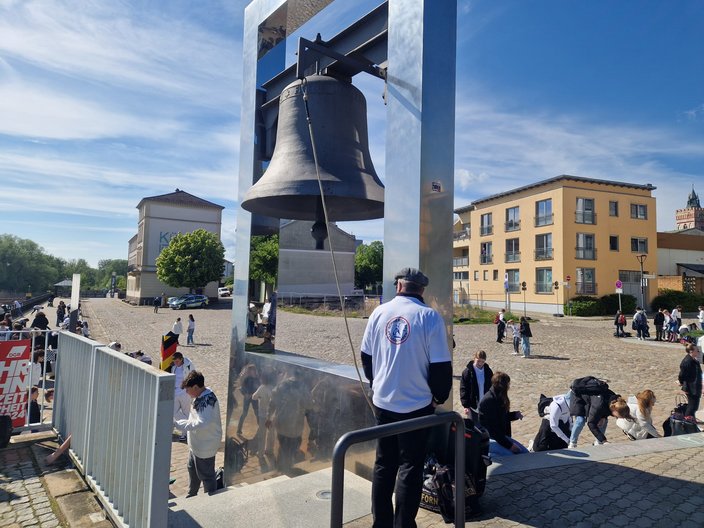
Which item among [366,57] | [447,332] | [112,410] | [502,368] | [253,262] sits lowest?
[502,368]

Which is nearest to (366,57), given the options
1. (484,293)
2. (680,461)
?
(680,461)

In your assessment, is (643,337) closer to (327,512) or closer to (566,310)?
(566,310)

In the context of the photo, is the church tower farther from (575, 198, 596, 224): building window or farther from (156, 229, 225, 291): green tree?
(156, 229, 225, 291): green tree

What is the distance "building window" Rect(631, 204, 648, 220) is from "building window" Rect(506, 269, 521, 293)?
34.3ft

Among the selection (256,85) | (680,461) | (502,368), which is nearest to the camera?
(680,461)

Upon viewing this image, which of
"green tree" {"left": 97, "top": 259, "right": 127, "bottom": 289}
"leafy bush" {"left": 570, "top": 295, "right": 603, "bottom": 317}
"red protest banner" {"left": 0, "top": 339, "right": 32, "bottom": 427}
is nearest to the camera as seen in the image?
"red protest banner" {"left": 0, "top": 339, "right": 32, "bottom": 427}

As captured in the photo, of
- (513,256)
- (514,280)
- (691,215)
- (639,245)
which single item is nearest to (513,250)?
(513,256)

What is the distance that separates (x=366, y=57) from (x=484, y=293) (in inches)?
1622

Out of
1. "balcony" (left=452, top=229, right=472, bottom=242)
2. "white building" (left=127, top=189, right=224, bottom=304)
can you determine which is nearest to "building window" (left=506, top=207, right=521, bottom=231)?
"balcony" (left=452, top=229, right=472, bottom=242)

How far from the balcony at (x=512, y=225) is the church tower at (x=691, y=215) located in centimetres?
8584

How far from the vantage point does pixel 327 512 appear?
9.93 ft

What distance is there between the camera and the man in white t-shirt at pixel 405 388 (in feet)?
8.40

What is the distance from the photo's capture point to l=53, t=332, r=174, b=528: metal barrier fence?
111 inches

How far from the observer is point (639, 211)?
1534 inches
